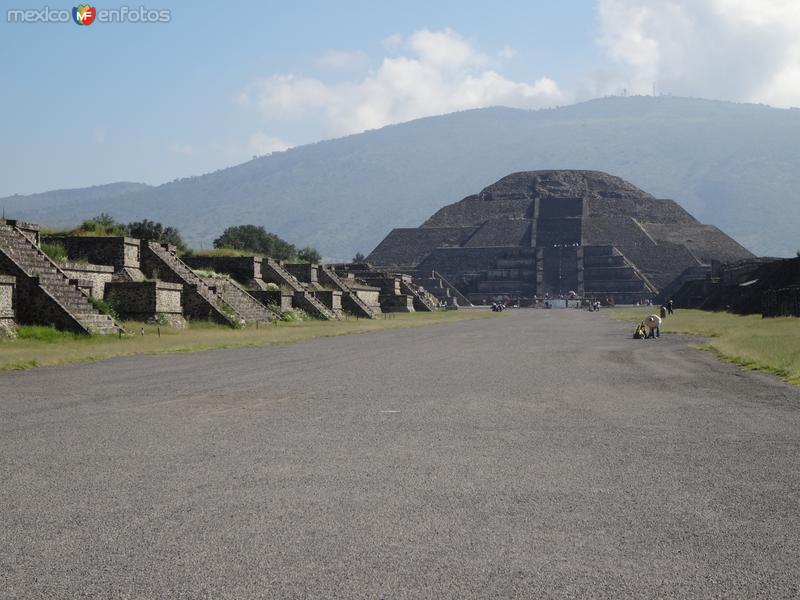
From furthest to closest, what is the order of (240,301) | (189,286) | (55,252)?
(240,301) → (189,286) → (55,252)

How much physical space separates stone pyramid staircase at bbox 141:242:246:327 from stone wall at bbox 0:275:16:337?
10.0 m

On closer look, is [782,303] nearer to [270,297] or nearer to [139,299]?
[270,297]

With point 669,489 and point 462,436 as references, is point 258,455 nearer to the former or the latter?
point 462,436

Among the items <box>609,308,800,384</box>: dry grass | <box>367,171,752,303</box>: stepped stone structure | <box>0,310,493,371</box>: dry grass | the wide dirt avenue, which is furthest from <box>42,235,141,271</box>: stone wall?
<box>367,171,752,303</box>: stepped stone structure

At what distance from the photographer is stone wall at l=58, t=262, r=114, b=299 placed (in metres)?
30.6

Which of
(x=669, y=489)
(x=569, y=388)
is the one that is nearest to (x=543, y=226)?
(x=569, y=388)

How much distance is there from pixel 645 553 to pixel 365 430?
16.9 ft

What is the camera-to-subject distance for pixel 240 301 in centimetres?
4141

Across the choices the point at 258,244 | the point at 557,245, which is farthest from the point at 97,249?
the point at 557,245

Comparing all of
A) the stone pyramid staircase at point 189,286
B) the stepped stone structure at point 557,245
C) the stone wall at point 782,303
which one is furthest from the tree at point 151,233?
the stepped stone structure at point 557,245

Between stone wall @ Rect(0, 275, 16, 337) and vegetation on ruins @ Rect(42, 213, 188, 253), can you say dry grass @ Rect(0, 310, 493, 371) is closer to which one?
stone wall @ Rect(0, 275, 16, 337)

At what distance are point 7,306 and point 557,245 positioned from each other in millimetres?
99880

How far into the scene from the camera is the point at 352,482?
7.39 m

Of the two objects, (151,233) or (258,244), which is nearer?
(151,233)
